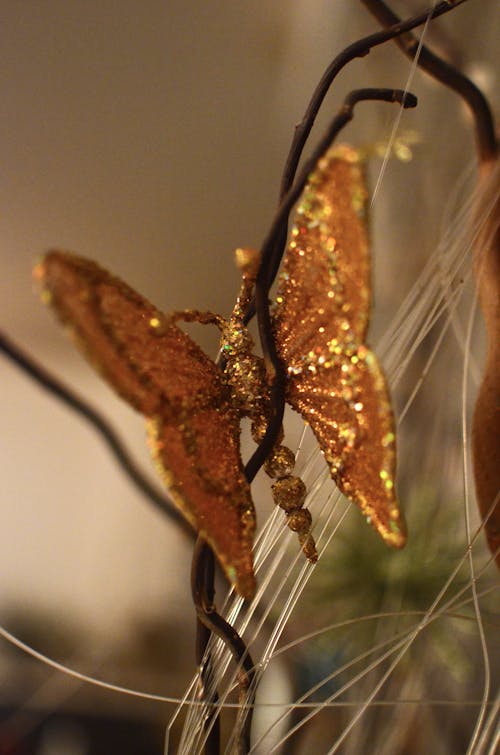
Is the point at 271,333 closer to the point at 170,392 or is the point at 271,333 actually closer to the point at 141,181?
the point at 170,392

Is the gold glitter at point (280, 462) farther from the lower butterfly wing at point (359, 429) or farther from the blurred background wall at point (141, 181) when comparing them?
the blurred background wall at point (141, 181)

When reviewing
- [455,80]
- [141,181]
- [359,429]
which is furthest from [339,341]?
[141,181]

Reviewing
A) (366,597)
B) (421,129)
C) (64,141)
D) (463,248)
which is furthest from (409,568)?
(64,141)

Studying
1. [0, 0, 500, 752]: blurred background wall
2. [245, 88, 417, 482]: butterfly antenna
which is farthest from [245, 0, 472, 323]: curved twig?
[0, 0, 500, 752]: blurred background wall

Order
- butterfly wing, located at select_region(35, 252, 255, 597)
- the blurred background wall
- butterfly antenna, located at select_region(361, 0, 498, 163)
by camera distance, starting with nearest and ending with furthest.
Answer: butterfly wing, located at select_region(35, 252, 255, 597) → butterfly antenna, located at select_region(361, 0, 498, 163) → the blurred background wall

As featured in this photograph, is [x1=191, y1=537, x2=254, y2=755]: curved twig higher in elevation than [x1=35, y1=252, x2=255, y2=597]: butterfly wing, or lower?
lower

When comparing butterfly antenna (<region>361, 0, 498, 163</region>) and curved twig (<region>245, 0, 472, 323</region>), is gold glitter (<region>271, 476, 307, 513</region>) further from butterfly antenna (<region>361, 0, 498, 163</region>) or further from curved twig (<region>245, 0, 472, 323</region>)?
butterfly antenna (<region>361, 0, 498, 163</region>)

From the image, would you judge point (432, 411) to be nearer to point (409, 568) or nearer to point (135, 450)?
point (409, 568)
